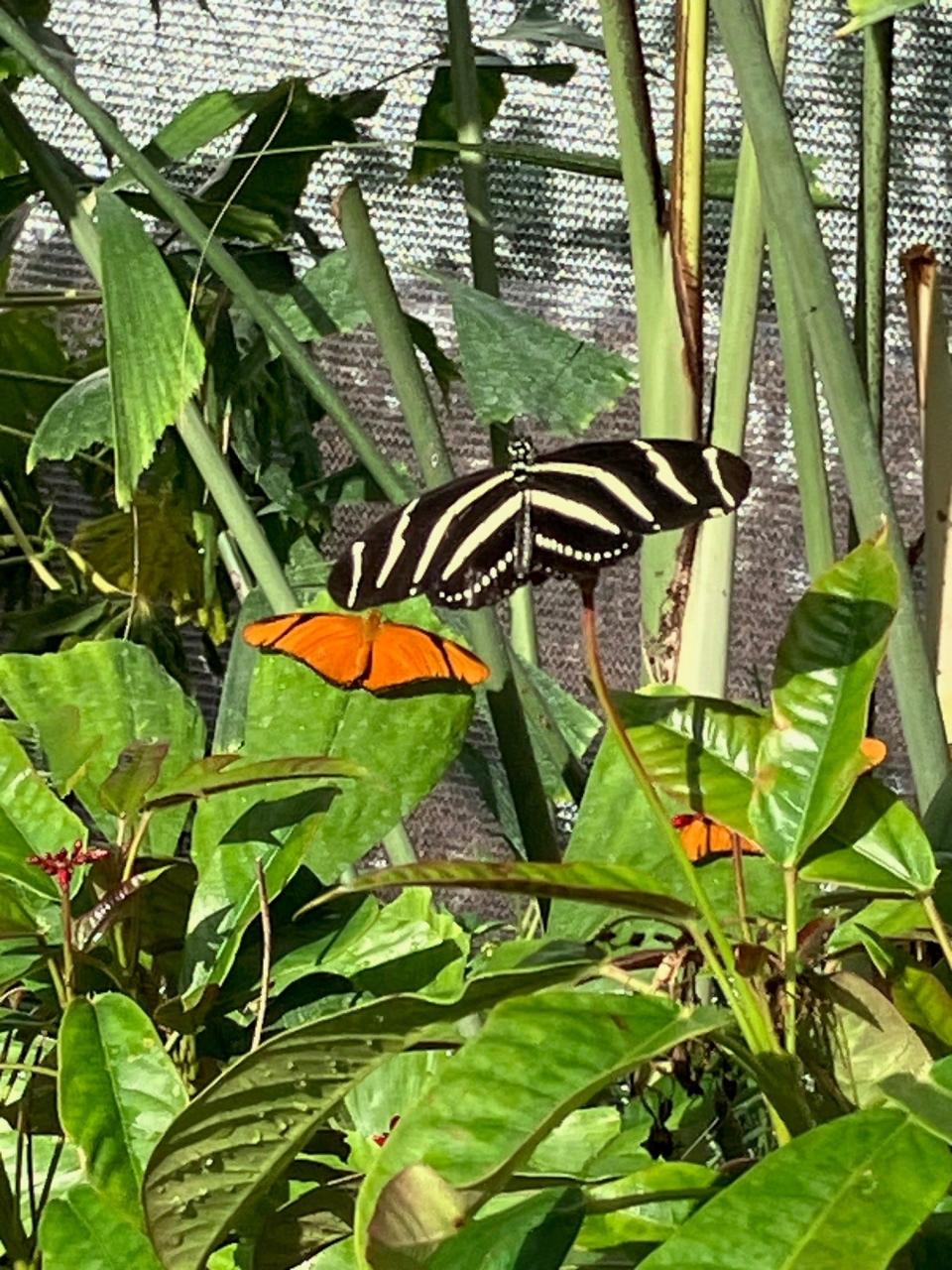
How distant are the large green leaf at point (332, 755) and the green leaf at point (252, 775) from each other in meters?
0.03

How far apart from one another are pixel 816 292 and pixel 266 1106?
0.63ft

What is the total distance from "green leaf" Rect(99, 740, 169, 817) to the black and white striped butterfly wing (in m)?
0.05

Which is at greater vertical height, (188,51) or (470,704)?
(188,51)

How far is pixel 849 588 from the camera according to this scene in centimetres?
24

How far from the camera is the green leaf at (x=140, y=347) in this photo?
41 cm

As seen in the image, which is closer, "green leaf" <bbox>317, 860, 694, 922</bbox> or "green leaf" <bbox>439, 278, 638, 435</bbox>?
"green leaf" <bbox>317, 860, 694, 922</bbox>

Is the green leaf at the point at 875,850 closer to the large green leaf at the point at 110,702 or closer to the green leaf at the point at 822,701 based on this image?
the green leaf at the point at 822,701

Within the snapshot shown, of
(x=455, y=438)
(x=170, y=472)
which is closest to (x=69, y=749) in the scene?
(x=170, y=472)

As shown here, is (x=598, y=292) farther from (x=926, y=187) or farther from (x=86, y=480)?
(x=86, y=480)

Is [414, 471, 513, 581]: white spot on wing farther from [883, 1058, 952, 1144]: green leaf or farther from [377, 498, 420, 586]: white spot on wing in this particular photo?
[883, 1058, 952, 1144]: green leaf

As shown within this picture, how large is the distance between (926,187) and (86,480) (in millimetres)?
564

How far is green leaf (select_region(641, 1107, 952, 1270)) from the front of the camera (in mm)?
176

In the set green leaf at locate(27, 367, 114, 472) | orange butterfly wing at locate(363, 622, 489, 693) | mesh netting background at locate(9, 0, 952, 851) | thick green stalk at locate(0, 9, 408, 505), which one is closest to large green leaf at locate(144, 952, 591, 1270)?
orange butterfly wing at locate(363, 622, 489, 693)

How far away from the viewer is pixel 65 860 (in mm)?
269
